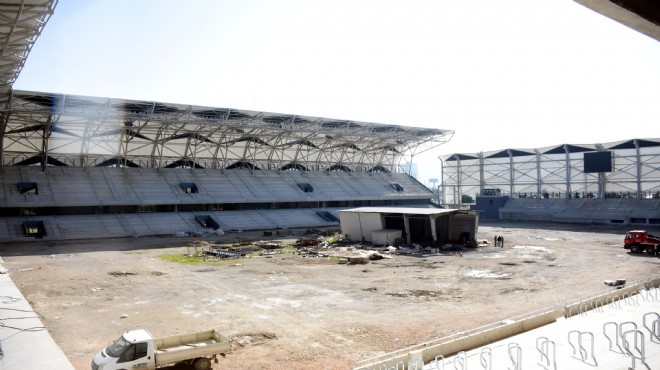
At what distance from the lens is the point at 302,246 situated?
38.0m

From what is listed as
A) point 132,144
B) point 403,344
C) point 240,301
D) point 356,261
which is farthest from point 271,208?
point 403,344

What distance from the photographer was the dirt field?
14.4m

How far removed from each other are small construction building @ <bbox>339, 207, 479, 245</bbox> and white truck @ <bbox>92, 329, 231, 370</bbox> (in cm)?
2739

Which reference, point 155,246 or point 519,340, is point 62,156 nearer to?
point 155,246

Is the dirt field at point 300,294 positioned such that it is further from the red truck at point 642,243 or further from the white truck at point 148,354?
the red truck at point 642,243

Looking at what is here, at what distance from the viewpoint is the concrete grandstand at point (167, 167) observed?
4422 cm

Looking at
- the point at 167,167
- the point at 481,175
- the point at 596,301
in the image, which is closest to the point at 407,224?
the point at 596,301

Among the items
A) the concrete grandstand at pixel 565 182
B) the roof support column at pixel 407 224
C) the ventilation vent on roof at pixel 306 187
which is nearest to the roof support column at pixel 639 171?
the concrete grandstand at pixel 565 182

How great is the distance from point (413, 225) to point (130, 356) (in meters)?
32.8

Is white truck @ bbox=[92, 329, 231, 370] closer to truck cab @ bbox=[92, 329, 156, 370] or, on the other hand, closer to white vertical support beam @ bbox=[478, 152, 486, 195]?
truck cab @ bbox=[92, 329, 156, 370]

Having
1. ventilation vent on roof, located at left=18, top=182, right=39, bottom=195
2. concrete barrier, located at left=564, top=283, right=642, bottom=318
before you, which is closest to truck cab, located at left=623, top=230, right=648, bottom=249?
concrete barrier, located at left=564, top=283, right=642, bottom=318

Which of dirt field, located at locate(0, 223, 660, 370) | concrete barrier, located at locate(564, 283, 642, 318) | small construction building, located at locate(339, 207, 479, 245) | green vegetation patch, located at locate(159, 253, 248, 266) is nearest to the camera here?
dirt field, located at locate(0, 223, 660, 370)

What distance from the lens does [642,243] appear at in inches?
1280

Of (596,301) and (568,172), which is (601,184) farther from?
(596,301)
